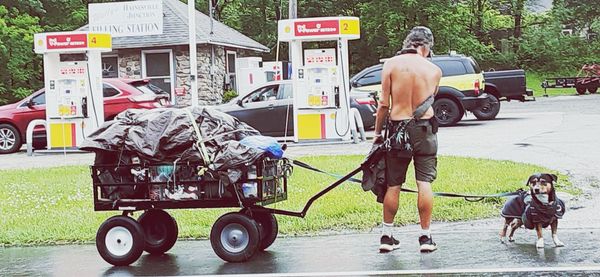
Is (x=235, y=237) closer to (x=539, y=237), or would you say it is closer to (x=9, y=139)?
(x=539, y=237)

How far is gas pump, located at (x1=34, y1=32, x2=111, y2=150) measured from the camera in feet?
68.6

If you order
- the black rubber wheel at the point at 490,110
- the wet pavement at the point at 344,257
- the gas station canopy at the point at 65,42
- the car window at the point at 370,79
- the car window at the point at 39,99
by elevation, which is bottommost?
the wet pavement at the point at 344,257

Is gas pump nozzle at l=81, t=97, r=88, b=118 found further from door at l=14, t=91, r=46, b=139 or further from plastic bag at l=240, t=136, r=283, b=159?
plastic bag at l=240, t=136, r=283, b=159

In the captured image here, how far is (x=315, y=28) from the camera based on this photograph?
794 inches

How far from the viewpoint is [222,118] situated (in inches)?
322

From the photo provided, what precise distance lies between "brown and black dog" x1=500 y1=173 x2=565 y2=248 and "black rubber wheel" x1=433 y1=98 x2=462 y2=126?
51.8 ft

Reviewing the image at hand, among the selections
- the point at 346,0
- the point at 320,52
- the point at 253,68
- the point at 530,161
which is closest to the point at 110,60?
the point at 253,68

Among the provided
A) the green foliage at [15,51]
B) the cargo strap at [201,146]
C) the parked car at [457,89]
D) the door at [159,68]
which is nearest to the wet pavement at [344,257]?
the cargo strap at [201,146]

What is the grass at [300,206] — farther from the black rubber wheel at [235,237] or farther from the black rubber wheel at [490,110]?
the black rubber wheel at [490,110]

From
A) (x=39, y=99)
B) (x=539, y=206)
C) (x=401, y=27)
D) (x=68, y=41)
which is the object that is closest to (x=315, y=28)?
(x=68, y=41)

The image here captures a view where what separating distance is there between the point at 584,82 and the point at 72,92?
26694mm

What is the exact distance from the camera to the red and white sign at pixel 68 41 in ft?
68.6

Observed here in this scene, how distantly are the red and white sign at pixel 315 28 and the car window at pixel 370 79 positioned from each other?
163 inches

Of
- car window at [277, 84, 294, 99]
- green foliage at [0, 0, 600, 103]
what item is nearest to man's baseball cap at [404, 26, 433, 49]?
car window at [277, 84, 294, 99]
